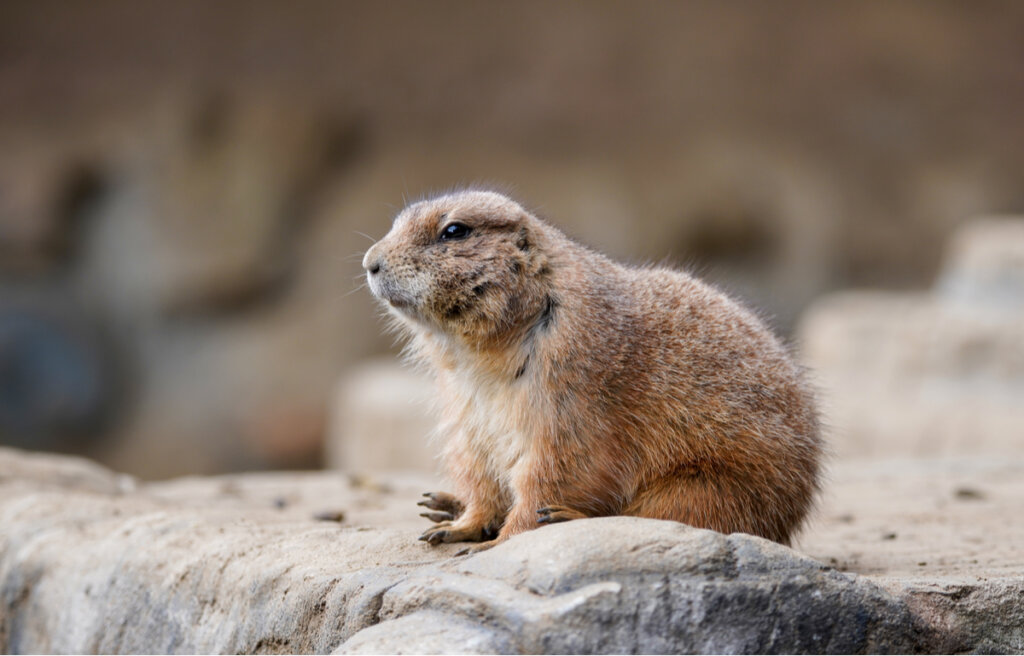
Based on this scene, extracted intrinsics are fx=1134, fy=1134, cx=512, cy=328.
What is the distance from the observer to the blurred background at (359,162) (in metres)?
18.5

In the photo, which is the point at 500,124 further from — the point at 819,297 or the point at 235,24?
the point at 819,297

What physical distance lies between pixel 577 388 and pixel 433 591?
1.09 m

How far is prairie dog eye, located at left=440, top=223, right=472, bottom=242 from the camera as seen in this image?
15.8 ft

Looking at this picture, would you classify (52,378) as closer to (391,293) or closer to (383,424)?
(383,424)

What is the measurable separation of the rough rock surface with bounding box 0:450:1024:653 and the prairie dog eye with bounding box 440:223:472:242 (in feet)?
4.29

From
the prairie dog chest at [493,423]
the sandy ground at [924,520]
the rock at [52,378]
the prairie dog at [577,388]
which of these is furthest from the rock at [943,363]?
the rock at [52,378]

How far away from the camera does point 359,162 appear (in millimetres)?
19906

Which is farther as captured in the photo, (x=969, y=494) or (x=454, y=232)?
(x=969, y=494)

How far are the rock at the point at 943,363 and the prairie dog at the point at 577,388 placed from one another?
642 centimetres

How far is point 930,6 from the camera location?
18375 mm

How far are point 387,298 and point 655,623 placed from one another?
1884mm

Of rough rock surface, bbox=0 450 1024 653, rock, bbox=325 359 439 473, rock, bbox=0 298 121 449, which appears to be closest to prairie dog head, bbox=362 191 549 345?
rough rock surface, bbox=0 450 1024 653

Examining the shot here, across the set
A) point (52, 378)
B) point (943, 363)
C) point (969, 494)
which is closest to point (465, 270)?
point (969, 494)

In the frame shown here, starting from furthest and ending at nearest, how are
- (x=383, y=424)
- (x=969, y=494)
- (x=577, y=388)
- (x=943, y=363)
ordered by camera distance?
1. (x=383, y=424)
2. (x=943, y=363)
3. (x=969, y=494)
4. (x=577, y=388)
